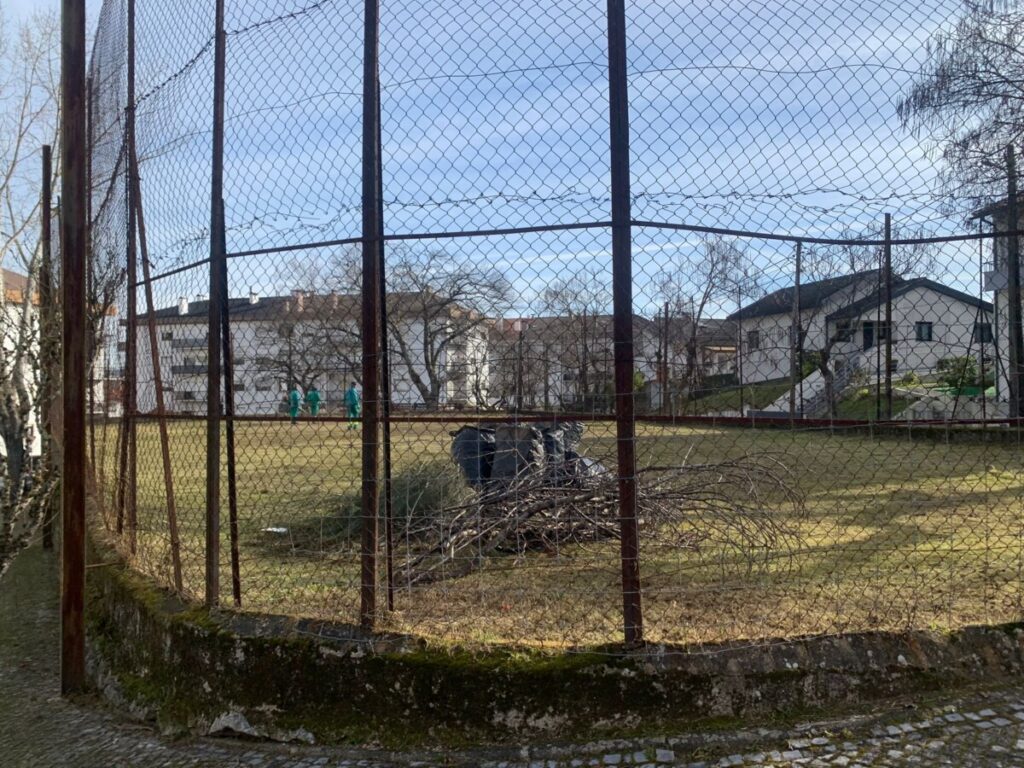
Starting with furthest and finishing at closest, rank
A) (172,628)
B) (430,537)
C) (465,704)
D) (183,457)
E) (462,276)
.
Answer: (430,537)
(183,457)
(172,628)
(462,276)
(465,704)

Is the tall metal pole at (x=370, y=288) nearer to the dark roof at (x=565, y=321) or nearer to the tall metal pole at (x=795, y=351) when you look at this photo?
the dark roof at (x=565, y=321)

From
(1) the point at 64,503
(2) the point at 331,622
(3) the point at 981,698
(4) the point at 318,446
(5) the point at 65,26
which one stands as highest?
(5) the point at 65,26

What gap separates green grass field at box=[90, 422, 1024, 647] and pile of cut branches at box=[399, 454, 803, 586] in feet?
0.41

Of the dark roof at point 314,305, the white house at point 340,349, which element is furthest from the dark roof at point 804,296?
the dark roof at point 314,305

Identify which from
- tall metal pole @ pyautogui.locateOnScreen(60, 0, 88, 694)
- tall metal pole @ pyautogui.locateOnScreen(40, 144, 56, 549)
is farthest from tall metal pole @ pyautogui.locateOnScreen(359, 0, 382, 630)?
tall metal pole @ pyautogui.locateOnScreen(40, 144, 56, 549)

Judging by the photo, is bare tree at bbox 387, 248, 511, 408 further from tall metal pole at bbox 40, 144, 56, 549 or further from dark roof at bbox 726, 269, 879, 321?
tall metal pole at bbox 40, 144, 56, 549

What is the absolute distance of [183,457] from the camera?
5.16 m

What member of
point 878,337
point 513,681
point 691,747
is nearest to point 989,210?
point 878,337

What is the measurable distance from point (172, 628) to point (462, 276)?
7.16 ft

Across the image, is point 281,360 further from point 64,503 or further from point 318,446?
point 64,503

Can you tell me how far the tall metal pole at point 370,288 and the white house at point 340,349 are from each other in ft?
0.33

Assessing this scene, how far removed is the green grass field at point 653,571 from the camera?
3975mm

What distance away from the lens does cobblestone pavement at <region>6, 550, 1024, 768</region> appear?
308cm

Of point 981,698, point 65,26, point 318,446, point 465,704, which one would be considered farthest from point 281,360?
point 981,698
